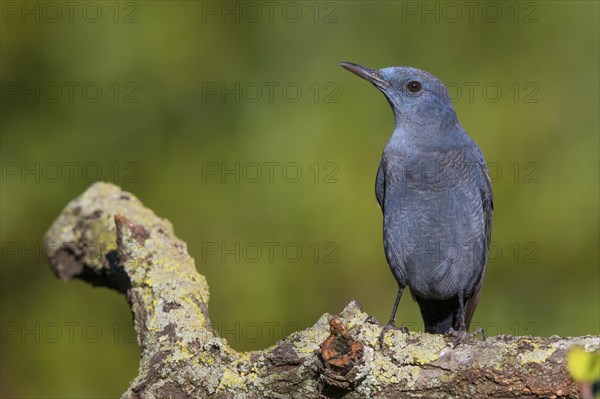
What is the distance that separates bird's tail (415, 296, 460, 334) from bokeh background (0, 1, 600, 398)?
21.9 inches

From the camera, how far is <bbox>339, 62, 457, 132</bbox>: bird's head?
17.4 feet

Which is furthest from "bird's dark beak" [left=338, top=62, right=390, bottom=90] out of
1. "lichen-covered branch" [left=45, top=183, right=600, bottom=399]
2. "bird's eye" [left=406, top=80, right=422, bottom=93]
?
"lichen-covered branch" [left=45, top=183, right=600, bottom=399]

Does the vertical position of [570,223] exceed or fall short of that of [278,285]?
it exceeds it

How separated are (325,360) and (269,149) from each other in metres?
3.42

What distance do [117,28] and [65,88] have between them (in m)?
0.67

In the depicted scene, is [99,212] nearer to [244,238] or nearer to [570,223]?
[244,238]

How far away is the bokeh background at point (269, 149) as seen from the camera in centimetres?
635

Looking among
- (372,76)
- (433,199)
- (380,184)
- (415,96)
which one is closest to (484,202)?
(433,199)

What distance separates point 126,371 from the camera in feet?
20.9

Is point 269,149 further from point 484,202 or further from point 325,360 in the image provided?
point 325,360

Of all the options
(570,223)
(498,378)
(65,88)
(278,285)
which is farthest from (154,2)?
(498,378)

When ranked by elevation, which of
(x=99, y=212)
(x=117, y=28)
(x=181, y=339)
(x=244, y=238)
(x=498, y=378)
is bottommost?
(x=498, y=378)

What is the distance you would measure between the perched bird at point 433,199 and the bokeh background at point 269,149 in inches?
→ 41.1

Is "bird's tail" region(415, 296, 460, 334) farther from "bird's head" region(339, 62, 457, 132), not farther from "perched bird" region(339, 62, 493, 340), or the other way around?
"bird's head" region(339, 62, 457, 132)
